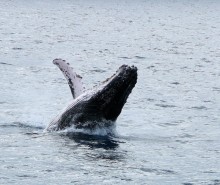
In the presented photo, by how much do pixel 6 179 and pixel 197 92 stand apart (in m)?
16.6

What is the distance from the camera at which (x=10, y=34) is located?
69.6 meters

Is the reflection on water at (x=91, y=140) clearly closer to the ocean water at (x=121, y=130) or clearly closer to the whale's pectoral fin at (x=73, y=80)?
the ocean water at (x=121, y=130)

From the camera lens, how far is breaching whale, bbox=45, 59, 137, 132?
56.6 feet

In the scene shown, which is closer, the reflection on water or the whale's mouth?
the whale's mouth

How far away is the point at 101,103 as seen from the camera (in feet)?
57.2

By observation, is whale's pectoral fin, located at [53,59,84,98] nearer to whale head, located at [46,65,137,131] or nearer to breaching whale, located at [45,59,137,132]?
breaching whale, located at [45,59,137,132]

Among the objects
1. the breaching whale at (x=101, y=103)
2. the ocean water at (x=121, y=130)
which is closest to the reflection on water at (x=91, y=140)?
the ocean water at (x=121, y=130)

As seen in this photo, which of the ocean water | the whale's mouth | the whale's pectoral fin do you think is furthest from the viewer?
the whale's pectoral fin

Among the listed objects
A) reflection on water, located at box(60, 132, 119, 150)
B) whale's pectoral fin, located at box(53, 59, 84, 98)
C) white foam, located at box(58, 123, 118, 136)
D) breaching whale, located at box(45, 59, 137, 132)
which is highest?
whale's pectoral fin, located at box(53, 59, 84, 98)

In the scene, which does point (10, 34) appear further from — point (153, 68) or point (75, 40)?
point (153, 68)

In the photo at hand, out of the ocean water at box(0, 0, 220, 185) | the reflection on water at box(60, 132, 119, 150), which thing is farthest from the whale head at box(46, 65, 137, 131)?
the ocean water at box(0, 0, 220, 185)

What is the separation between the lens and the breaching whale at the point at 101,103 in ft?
56.6

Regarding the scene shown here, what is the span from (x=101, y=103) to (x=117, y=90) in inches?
18.5

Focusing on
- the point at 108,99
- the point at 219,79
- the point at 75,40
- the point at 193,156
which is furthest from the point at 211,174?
the point at 75,40
